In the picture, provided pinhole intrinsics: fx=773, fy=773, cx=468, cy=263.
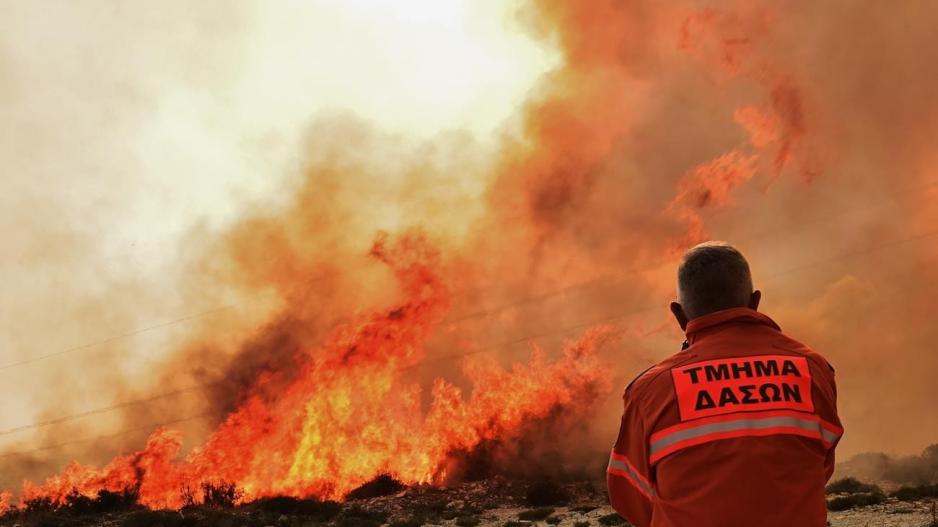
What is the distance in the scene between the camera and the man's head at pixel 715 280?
3023mm

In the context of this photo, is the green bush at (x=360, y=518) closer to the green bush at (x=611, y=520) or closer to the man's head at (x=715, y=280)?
the green bush at (x=611, y=520)

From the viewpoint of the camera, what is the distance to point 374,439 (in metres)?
40.0

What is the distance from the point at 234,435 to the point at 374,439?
24.8ft

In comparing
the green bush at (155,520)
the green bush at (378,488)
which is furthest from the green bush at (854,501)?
the green bush at (155,520)

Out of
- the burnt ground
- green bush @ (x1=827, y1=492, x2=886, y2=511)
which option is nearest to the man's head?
the burnt ground

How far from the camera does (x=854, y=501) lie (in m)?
23.4

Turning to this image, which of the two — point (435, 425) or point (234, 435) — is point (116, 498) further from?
point (435, 425)

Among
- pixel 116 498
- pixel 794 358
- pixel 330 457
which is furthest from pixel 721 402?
pixel 116 498

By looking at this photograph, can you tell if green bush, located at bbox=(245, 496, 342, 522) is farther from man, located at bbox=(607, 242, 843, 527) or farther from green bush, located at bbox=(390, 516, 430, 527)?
man, located at bbox=(607, 242, 843, 527)

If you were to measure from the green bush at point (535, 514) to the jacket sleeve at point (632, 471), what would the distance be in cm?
2556

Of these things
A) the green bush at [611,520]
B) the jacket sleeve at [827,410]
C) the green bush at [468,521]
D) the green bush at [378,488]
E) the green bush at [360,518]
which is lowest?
the green bush at [611,520]

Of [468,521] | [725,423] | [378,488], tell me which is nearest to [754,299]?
[725,423]

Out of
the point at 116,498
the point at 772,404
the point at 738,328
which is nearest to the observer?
the point at 772,404

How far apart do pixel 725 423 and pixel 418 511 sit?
29336 millimetres
